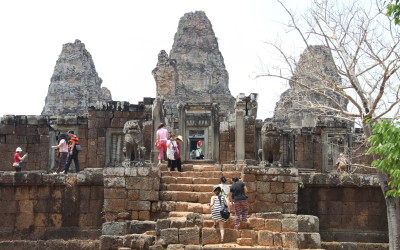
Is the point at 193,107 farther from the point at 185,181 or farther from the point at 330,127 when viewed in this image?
the point at 330,127

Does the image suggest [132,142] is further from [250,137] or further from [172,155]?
[250,137]

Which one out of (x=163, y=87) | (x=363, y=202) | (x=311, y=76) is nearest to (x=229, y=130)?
(x=311, y=76)

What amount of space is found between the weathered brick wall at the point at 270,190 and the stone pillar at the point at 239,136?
12.3 ft

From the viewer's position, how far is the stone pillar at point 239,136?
1540 cm

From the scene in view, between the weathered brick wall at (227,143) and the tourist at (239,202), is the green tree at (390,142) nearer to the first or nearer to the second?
the tourist at (239,202)

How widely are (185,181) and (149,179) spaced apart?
40.2 inches

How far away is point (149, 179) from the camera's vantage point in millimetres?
11555

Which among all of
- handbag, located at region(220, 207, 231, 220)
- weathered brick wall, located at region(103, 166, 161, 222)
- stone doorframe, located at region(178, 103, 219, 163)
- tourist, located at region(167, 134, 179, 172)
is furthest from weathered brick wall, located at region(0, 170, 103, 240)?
stone doorframe, located at region(178, 103, 219, 163)

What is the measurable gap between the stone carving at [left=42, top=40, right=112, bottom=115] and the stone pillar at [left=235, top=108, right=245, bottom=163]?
2451 cm

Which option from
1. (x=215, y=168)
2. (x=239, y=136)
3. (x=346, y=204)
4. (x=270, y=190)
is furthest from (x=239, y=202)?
(x=239, y=136)

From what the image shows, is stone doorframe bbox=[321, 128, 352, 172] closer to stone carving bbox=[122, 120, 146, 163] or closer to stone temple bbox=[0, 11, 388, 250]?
stone temple bbox=[0, 11, 388, 250]

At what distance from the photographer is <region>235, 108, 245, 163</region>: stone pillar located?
1540cm

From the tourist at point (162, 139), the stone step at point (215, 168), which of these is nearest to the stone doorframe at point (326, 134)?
the stone step at point (215, 168)

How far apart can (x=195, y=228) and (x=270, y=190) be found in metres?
2.21
